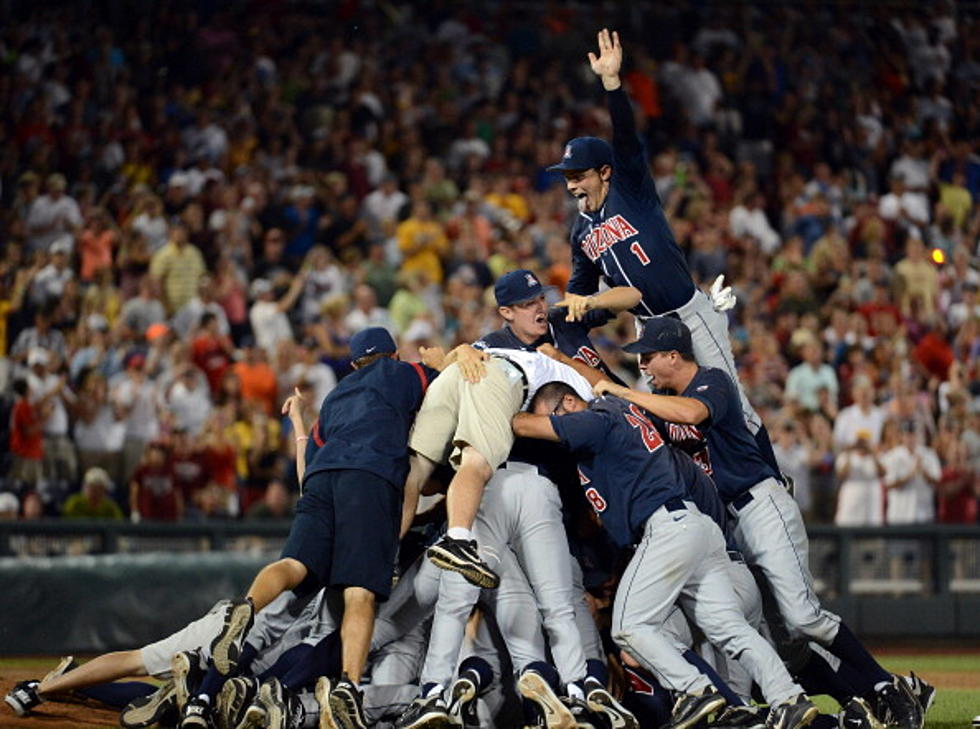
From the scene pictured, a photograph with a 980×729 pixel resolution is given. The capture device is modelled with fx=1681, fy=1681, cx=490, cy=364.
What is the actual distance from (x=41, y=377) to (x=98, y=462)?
32.5 inches

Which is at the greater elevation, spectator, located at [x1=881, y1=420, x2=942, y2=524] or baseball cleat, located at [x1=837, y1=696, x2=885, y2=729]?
spectator, located at [x1=881, y1=420, x2=942, y2=524]

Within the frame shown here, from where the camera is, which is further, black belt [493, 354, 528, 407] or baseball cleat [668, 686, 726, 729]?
black belt [493, 354, 528, 407]

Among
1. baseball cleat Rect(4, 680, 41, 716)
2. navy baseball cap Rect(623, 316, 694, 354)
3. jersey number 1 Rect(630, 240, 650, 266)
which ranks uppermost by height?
jersey number 1 Rect(630, 240, 650, 266)

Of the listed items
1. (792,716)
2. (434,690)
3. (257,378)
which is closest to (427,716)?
(434,690)

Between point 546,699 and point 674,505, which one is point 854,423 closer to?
point 674,505

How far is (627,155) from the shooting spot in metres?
8.17

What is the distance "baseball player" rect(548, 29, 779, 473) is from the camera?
8219 millimetres

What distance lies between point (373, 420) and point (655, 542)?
1409 mm

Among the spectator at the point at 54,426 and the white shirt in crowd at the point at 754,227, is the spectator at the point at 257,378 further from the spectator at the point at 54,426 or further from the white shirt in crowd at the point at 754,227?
the white shirt in crowd at the point at 754,227

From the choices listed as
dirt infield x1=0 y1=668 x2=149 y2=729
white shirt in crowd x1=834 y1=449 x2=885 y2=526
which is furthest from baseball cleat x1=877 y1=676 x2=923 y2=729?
white shirt in crowd x1=834 y1=449 x2=885 y2=526

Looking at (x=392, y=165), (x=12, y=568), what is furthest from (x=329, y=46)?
(x=12, y=568)

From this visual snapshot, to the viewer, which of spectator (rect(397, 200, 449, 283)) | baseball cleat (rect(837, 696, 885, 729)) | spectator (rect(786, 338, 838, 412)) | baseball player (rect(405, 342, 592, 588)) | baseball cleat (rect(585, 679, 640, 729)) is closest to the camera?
baseball cleat (rect(585, 679, 640, 729))

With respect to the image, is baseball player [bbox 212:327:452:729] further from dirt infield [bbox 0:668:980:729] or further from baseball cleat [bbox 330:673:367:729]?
dirt infield [bbox 0:668:980:729]

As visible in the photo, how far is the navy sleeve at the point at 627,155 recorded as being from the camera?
7910 mm
